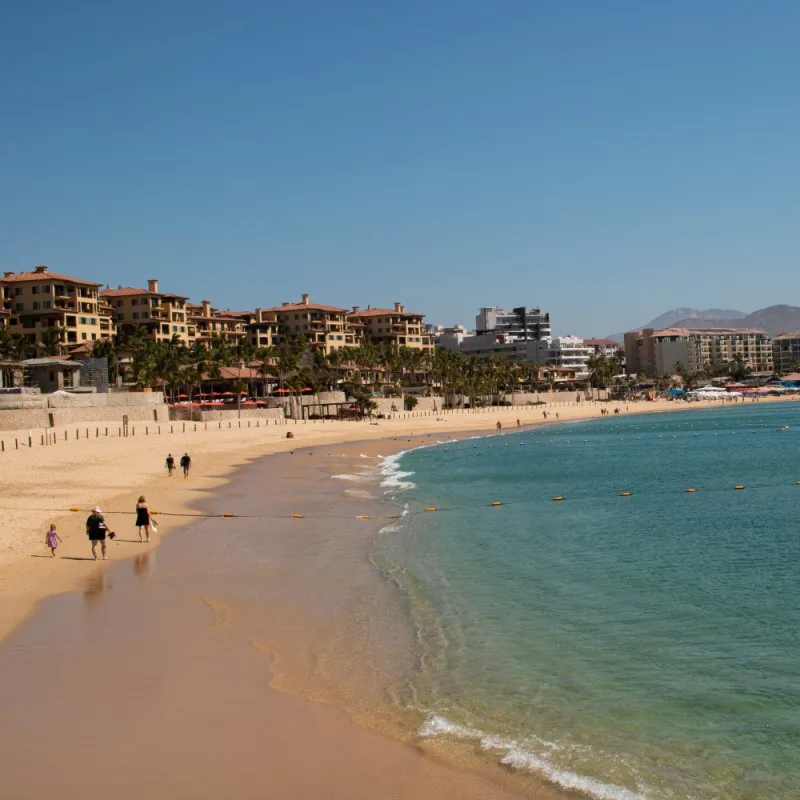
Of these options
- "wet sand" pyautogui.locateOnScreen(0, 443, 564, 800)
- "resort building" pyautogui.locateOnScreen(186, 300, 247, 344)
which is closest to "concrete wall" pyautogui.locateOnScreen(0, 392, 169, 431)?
"wet sand" pyautogui.locateOnScreen(0, 443, 564, 800)

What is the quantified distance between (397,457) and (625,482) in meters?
22.4

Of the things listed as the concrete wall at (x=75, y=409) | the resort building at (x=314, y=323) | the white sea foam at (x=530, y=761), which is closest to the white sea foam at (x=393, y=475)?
the concrete wall at (x=75, y=409)

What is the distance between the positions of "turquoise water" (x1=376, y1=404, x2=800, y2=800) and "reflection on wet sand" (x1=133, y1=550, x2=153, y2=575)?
222 inches

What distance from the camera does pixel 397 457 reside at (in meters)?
63.6

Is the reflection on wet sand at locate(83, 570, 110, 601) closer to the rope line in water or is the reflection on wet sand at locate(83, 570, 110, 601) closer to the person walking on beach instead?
the person walking on beach

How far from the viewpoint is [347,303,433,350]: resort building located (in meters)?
175

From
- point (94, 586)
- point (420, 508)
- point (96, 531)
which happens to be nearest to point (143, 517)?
point (96, 531)

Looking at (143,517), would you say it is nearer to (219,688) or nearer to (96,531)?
(96,531)

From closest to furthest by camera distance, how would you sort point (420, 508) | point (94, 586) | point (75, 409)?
1. point (94, 586)
2. point (420, 508)
3. point (75, 409)

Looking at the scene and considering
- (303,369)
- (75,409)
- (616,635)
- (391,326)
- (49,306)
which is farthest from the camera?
(391,326)

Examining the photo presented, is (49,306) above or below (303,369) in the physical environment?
above

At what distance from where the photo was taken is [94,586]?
64.3 ft

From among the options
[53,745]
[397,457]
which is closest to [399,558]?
[53,745]

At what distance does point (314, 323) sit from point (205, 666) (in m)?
143
